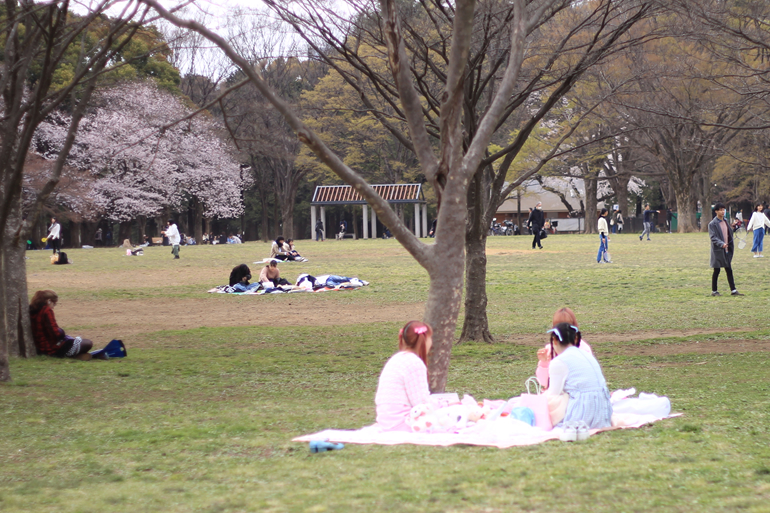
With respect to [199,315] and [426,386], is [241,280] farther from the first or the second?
[426,386]

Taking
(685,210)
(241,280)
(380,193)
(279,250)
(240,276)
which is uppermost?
(380,193)

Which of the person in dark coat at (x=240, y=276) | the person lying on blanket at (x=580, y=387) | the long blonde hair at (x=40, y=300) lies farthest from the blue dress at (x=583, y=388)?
the person in dark coat at (x=240, y=276)

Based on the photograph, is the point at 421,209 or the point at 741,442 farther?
the point at 421,209

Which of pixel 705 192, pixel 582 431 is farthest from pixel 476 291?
pixel 705 192

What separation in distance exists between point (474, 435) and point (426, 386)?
0.48 metres

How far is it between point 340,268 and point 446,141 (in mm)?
19490

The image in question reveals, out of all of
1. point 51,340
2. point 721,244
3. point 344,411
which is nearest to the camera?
point 344,411

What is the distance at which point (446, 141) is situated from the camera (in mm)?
6543

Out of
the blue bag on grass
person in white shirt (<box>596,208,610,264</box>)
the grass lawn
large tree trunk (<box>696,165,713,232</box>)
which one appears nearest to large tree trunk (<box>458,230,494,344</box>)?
the grass lawn

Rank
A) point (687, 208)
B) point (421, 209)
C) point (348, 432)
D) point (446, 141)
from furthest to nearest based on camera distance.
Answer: point (421, 209) < point (687, 208) < point (446, 141) < point (348, 432)

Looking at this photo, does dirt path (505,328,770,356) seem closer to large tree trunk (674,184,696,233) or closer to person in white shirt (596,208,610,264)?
person in white shirt (596,208,610,264)

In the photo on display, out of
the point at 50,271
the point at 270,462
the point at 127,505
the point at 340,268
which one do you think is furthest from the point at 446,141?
the point at 50,271

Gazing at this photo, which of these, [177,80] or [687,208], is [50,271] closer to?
[177,80]

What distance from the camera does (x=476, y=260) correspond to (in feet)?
36.0
